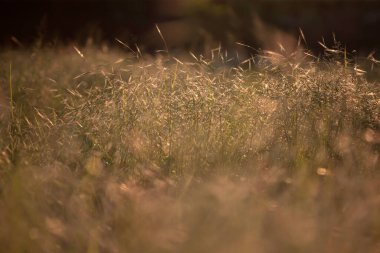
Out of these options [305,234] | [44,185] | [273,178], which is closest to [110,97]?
[44,185]

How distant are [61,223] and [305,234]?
736 mm

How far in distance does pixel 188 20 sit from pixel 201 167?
6.36 meters

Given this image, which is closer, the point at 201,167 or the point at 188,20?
the point at 201,167

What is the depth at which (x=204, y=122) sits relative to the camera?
239cm

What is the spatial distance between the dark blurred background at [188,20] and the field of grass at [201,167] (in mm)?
4003

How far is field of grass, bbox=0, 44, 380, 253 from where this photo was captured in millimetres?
1529

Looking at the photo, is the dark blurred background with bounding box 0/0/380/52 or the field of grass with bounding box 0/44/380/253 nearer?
the field of grass with bounding box 0/44/380/253

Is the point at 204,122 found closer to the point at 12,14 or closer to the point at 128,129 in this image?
the point at 128,129

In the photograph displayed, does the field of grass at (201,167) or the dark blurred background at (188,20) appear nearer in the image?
the field of grass at (201,167)

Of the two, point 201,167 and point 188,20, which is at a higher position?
point 201,167

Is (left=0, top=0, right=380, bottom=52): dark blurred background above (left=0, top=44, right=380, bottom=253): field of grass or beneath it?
beneath

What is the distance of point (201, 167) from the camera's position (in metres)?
2.11

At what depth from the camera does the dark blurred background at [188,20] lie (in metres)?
7.30

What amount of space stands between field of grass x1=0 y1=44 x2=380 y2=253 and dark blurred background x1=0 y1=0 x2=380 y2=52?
13.1 ft
